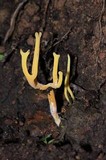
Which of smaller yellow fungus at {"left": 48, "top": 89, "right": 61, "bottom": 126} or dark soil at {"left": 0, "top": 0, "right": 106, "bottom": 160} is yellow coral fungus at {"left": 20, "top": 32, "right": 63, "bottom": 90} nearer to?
smaller yellow fungus at {"left": 48, "top": 89, "right": 61, "bottom": 126}

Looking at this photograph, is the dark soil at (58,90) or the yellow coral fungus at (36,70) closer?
the yellow coral fungus at (36,70)

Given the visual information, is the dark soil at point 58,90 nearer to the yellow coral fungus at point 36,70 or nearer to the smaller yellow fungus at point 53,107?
the smaller yellow fungus at point 53,107

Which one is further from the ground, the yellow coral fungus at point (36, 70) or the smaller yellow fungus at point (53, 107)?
the yellow coral fungus at point (36, 70)

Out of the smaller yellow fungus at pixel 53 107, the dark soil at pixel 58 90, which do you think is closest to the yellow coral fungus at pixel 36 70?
the smaller yellow fungus at pixel 53 107

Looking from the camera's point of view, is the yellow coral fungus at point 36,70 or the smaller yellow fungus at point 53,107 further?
the smaller yellow fungus at point 53,107

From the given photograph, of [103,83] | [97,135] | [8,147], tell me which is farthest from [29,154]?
[103,83]

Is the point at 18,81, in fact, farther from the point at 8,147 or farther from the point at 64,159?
the point at 64,159

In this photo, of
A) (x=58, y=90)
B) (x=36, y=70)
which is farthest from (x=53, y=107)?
(x=36, y=70)

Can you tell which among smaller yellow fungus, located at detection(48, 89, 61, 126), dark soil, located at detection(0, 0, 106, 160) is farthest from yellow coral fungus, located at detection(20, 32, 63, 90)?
dark soil, located at detection(0, 0, 106, 160)
